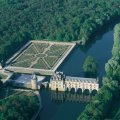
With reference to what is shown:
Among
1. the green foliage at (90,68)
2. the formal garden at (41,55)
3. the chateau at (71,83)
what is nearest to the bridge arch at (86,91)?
the chateau at (71,83)

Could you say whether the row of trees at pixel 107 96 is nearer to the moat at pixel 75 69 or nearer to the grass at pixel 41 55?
the moat at pixel 75 69

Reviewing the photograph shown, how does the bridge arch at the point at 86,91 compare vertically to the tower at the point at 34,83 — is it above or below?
below

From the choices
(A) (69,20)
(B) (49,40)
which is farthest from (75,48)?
(A) (69,20)

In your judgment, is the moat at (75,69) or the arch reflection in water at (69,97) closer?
the moat at (75,69)

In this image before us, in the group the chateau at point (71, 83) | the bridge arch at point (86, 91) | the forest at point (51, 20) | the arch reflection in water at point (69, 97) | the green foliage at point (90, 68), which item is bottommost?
the arch reflection in water at point (69, 97)

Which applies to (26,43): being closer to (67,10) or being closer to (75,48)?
(75,48)

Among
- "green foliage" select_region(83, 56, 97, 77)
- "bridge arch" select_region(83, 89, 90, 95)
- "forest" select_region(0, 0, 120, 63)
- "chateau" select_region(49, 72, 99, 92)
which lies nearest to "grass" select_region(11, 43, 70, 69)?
"forest" select_region(0, 0, 120, 63)

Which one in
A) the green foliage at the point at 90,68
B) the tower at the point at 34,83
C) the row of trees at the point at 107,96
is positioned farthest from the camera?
the green foliage at the point at 90,68
